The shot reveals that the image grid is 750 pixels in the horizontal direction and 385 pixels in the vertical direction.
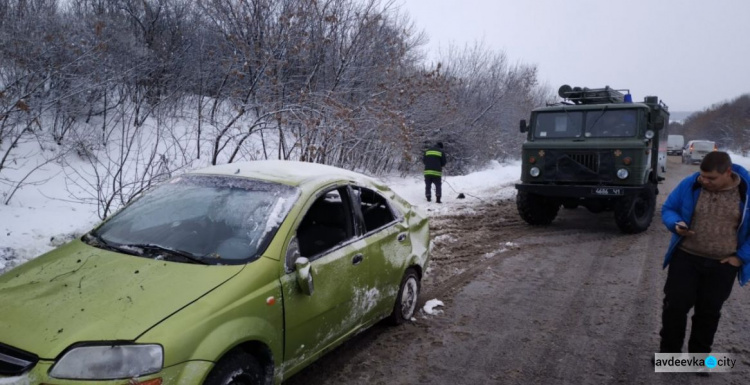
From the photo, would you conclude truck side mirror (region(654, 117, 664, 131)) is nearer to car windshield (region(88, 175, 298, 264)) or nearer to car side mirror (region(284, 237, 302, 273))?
car windshield (region(88, 175, 298, 264))

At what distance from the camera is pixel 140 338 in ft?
7.15

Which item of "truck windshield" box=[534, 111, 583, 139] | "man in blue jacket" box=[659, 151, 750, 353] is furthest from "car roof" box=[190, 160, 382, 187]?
"truck windshield" box=[534, 111, 583, 139]

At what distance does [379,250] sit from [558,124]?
700 centimetres

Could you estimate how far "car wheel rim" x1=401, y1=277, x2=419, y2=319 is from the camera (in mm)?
4512

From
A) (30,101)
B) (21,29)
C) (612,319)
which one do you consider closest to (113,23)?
(21,29)

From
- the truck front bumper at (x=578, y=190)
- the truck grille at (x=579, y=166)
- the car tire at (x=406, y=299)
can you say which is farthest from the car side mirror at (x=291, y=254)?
the truck grille at (x=579, y=166)

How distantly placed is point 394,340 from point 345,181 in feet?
4.78

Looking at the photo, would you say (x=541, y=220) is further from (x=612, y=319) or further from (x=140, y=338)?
(x=140, y=338)

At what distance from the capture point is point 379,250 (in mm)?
3914

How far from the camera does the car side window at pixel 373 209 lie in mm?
4008

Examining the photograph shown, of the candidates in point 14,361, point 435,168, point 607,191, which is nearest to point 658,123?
point 607,191

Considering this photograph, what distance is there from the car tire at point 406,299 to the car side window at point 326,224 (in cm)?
100

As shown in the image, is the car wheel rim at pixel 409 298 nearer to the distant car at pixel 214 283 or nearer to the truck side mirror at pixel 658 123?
the distant car at pixel 214 283

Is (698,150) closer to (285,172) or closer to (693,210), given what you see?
(693,210)
